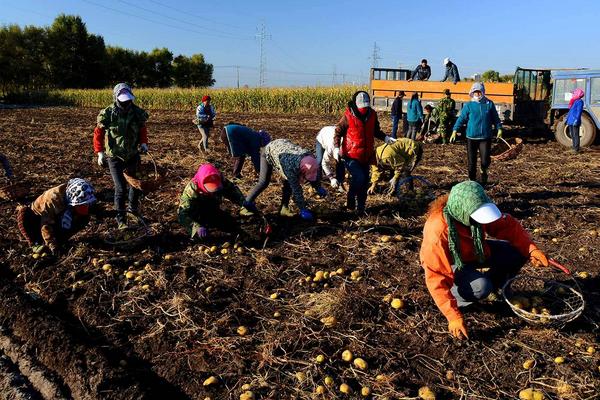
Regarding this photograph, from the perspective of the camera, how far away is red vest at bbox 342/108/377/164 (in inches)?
209

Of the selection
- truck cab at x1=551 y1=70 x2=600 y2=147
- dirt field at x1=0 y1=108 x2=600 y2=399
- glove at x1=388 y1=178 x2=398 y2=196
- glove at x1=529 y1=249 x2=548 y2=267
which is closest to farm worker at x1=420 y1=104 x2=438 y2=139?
truck cab at x1=551 y1=70 x2=600 y2=147

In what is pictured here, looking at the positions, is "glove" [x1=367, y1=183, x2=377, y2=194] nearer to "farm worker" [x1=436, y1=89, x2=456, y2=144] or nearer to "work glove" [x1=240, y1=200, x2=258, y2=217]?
"work glove" [x1=240, y1=200, x2=258, y2=217]

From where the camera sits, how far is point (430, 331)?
3289 millimetres

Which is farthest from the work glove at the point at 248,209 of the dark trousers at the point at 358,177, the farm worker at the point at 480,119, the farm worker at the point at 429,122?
the farm worker at the point at 429,122

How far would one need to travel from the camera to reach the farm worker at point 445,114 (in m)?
12.5

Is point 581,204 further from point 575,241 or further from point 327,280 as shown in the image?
point 327,280

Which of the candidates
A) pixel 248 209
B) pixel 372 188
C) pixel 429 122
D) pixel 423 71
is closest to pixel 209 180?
pixel 248 209

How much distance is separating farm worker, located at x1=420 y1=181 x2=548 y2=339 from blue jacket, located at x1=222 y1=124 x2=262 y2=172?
3.66m

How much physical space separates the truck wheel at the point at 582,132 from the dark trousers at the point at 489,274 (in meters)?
9.82

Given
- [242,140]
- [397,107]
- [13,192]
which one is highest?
[397,107]

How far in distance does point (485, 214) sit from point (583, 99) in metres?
11.2

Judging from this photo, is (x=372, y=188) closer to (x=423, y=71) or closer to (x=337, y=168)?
(x=337, y=168)

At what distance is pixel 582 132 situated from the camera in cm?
1184

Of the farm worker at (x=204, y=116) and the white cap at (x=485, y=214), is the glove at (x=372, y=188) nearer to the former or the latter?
the white cap at (x=485, y=214)
